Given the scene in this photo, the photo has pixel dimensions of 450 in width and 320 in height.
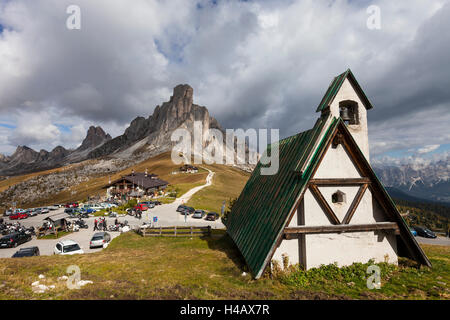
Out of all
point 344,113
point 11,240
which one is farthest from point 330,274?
point 11,240

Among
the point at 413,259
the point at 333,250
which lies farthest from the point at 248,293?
the point at 413,259

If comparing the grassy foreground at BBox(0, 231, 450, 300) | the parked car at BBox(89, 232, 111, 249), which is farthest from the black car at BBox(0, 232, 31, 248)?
the grassy foreground at BBox(0, 231, 450, 300)

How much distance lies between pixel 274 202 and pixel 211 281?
519cm

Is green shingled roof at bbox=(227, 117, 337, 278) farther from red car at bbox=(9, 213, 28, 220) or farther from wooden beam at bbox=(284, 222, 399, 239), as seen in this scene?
red car at bbox=(9, 213, 28, 220)

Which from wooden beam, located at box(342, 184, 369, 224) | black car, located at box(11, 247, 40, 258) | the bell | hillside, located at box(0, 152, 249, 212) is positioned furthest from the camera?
hillside, located at box(0, 152, 249, 212)

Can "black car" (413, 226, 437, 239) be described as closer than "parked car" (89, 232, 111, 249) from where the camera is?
No

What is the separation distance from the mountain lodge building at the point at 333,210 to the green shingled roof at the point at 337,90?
0.06 m

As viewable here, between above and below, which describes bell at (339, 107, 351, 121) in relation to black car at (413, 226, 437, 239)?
above

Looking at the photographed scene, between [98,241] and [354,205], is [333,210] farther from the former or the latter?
[98,241]

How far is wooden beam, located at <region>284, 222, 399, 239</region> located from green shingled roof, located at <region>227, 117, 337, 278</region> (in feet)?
2.99

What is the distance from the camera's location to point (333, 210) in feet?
36.2

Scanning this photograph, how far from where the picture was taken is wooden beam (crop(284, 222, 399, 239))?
405 inches

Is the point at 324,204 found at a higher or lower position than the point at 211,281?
higher
